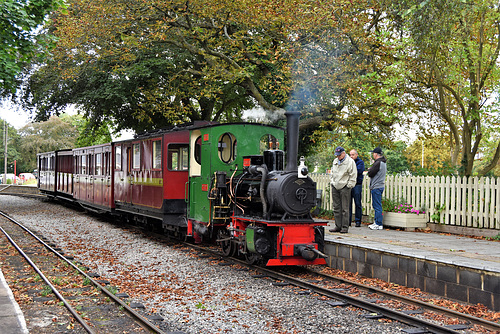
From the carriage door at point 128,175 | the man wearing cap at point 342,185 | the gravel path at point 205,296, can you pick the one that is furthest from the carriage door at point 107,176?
the man wearing cap at point 342,185

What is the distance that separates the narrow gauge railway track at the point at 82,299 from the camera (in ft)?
19.3

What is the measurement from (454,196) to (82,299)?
8679mm

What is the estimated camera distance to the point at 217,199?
33.1 ft

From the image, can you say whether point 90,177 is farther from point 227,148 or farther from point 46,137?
point 46,137

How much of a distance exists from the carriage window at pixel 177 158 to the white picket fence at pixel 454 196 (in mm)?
5605

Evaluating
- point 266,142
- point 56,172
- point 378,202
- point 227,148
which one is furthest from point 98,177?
point 378,202

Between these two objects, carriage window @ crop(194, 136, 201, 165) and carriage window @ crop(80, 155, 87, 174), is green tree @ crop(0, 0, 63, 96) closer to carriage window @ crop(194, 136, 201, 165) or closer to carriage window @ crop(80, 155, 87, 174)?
carriage window @ crop(194, 136, 201, 165)

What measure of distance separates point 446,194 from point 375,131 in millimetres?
6293

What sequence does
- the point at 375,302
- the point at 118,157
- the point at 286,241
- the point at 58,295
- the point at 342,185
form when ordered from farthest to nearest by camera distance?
the point at 118,157
the point at 342,185
the point at 286,241
the point at 58,295
the point at 375,302

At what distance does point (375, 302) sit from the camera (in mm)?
6676

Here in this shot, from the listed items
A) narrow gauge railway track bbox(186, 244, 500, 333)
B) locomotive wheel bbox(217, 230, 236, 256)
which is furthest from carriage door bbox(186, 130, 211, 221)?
narrow gauge railway track bbox(186, 244, 500, 333)

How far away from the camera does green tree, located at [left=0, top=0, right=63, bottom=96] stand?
10969 millimetres

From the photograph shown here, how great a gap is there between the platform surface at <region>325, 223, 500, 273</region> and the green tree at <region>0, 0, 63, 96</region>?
843 cm

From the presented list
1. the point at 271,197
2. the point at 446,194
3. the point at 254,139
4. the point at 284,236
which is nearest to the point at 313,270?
the point at 284,236
